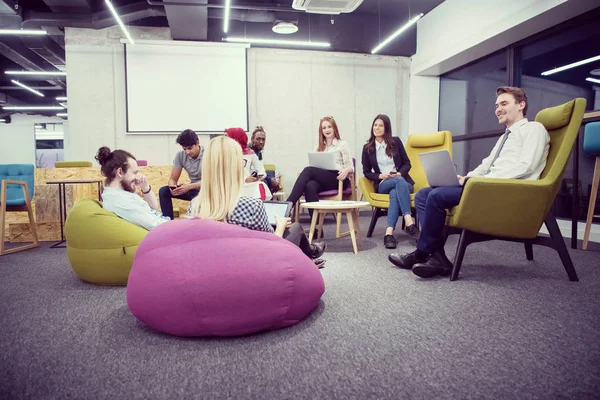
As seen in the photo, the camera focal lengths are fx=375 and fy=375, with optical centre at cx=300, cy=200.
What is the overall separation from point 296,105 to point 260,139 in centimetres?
236

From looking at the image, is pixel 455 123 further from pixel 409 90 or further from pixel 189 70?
pixel 189 70

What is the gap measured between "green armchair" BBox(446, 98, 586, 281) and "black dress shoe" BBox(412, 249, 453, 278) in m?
0.08

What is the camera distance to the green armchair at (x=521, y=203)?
2172mm

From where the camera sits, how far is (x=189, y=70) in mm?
6293

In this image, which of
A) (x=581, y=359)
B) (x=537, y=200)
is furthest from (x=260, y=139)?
(x=581, y=359)

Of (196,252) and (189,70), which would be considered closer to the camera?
(196,252)

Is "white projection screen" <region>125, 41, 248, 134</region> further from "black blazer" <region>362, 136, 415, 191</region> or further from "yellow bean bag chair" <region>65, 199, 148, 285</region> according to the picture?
"yellow bean bag chair" <region>65, 199, 148, 285</region>

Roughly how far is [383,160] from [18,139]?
13769mm

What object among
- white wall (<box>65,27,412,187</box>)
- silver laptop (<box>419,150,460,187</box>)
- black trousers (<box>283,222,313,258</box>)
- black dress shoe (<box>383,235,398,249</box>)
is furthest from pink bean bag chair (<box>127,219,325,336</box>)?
white wall (<box>65,27,412,187</box>)

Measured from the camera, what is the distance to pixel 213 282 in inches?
56.9

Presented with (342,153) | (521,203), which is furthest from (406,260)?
(342,153)

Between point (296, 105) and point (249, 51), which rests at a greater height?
point (249, 51)

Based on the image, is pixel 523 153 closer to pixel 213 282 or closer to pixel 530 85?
pixel 213 282

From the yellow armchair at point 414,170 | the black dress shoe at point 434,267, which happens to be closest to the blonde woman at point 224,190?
the black dress shoe at point 434,267
